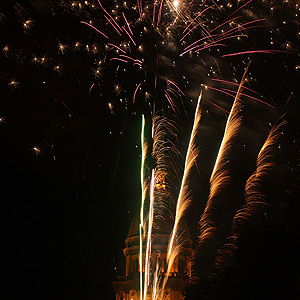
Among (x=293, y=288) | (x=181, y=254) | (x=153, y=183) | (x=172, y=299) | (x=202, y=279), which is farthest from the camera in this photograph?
(x=181, y=254)

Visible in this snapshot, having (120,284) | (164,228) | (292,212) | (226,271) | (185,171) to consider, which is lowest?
(226,271)

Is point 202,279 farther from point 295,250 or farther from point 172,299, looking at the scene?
point 172,299

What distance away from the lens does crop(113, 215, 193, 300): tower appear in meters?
52.0

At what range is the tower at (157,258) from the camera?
52.0 m

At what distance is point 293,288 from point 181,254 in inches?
1535

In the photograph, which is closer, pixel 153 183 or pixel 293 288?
pixel 293 288

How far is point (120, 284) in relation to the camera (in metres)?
54.0

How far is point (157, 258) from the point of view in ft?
169

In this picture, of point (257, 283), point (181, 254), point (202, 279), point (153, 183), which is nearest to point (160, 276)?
point (181, 254)

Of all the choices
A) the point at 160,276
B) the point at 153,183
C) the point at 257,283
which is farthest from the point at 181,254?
the point at 257,283

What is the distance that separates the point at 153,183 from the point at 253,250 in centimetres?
537

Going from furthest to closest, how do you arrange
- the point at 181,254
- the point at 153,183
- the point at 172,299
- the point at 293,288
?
the point at 181,254 < the point at 172,299 < the point at 153,183 < the point at 293,288

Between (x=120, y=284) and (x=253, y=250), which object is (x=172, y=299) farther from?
(x=253, y=250)

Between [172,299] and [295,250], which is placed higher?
[172,299]
